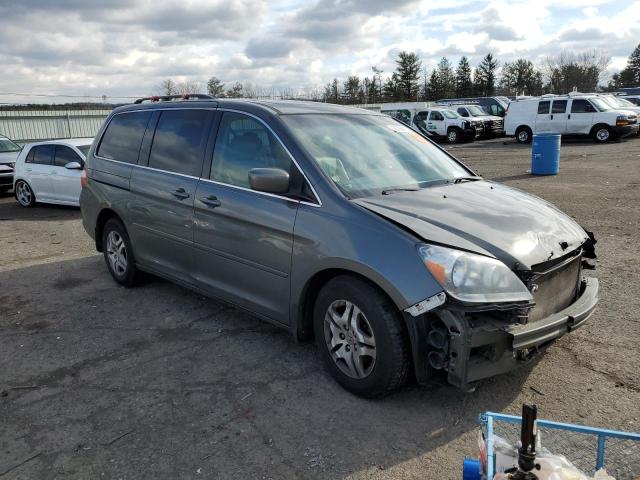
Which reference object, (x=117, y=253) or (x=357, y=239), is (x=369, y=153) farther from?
(x=117, y=253)

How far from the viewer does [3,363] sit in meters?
4.26

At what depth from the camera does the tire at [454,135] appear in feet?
94.1

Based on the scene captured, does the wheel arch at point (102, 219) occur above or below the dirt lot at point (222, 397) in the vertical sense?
above

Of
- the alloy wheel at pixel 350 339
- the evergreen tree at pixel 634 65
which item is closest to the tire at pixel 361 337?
the alloy wheel at pixel 350 339

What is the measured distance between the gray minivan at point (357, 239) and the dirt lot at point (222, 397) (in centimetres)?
33

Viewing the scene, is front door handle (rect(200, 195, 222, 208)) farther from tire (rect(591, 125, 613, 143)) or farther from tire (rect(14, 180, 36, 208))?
tire (rect(591, 125, 613, 143))

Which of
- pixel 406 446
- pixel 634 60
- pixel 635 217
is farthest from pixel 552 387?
pixel 634 60

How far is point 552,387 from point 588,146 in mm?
21085

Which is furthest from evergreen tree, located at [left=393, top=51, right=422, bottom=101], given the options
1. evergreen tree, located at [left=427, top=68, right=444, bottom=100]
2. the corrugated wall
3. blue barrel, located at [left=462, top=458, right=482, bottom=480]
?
blue barrel, located at [left=462, top=458, right=482, bottom=480]

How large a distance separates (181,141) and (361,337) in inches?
102

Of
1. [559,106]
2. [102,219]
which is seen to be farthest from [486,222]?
[559,106]

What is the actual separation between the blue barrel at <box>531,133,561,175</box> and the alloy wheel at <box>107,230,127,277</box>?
1146 cm

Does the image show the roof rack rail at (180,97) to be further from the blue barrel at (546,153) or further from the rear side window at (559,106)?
the rear side window at (559,106)

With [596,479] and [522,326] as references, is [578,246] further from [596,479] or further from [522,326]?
[596,479]
